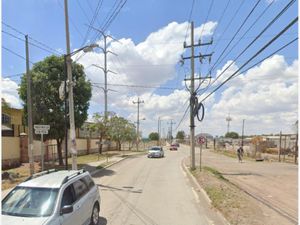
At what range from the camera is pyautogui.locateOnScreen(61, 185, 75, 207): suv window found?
768 centimetres

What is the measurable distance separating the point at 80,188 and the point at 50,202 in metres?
1.54

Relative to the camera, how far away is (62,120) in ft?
85.6

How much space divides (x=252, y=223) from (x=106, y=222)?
4130 millimetres

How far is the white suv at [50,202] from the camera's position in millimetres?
6949

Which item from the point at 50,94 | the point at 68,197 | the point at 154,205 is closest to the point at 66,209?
the point at 68,197

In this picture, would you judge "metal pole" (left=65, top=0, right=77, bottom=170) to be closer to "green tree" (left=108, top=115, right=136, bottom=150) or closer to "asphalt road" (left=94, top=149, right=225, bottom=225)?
"asphalt road" (left=94, top=149, right=225, bottom=225)

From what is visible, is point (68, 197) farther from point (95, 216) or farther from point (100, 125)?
point (100, 125)

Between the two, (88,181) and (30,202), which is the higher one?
(88,181)

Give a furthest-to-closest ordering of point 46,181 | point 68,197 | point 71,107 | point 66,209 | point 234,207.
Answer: point 71,107, point 234,207, point 46,181, point 68,197, point 66,209

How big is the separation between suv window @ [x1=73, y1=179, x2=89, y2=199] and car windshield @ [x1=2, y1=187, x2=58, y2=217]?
0.87 meters

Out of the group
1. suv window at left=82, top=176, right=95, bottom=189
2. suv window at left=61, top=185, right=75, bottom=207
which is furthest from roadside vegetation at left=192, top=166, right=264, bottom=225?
suv window at left=61, top=185, right=75, bottom=207

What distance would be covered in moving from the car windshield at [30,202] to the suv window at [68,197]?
0.23 metres

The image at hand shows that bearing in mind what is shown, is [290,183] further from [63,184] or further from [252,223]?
[63,184]

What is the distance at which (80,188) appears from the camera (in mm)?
8883
